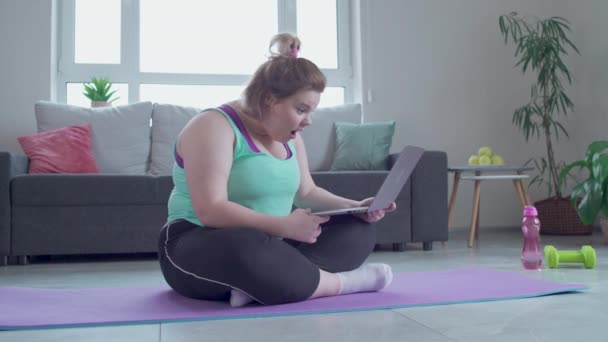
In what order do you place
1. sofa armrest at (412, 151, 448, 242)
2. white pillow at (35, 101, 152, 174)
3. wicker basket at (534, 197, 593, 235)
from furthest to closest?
1. wicker basket at (534, 197, 593, 235)
2. white pillow at (35, 101, 152, 174)
3. sofa armrest at (412, 151, 448, 242)

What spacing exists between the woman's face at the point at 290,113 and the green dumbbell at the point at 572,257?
1.30m

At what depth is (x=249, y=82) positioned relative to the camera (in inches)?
68.6

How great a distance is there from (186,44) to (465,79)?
194 cm

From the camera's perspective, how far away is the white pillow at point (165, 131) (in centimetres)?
395

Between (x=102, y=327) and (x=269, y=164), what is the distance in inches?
22.3

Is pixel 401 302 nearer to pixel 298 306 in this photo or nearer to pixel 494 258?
pixel 298 306

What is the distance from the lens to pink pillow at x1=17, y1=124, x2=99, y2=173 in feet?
11.8

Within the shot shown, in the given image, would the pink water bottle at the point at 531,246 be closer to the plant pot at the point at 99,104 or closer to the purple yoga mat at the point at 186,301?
the purple yoga mat at the point at 186,301

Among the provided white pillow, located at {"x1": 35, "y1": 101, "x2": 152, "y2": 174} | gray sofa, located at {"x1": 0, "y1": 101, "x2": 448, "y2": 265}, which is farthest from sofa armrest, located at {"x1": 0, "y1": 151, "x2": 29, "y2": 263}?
white pillow, located at {"x1": 35, "y1": 101, "x2": 152, "y2": 174}

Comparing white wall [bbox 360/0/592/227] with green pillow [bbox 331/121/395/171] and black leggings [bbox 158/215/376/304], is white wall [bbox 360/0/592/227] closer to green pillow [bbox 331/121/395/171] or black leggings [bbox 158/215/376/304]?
green pillow [bbox 331/121/395/171]

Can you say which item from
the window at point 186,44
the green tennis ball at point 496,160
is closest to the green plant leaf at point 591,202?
the green tennis ball at point 496,160

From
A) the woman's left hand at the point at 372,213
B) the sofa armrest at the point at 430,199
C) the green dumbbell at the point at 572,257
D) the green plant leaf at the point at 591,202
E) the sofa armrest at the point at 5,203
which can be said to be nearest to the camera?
the woman's left hand at the point at 372,213

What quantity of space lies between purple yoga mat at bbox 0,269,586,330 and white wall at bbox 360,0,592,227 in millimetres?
2521

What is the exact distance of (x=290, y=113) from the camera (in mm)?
1695
